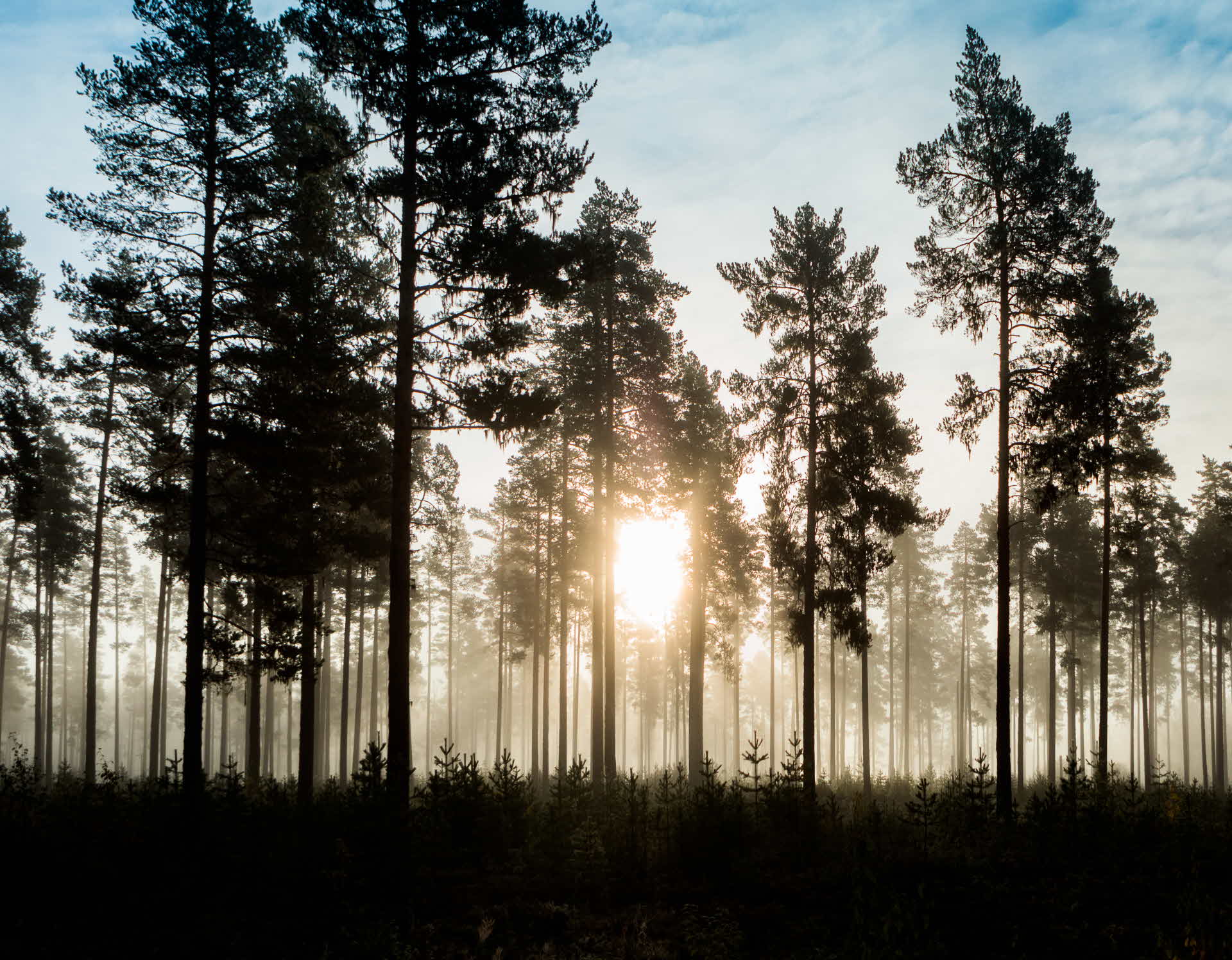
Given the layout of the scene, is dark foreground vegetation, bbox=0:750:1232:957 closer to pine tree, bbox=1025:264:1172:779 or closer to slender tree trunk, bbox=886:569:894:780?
pine tree, bbox=1025:264:1172:779

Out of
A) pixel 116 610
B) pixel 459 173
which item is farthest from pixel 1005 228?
pixel 116 610

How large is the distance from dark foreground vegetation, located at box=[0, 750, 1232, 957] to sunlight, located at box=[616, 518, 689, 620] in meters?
A: 12.5

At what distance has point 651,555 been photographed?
30516mm

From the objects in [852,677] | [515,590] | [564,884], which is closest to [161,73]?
[564,884]

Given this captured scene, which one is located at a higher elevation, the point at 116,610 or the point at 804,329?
the point at 804,329

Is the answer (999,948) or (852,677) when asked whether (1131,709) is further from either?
(999,948)

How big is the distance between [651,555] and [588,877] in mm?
20936

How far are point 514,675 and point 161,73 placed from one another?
203 feet

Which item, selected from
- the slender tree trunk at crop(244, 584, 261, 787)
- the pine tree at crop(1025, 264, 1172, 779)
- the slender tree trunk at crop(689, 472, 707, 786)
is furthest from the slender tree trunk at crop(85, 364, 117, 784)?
the pine tree at crop(1025, 264, 1172, 779)

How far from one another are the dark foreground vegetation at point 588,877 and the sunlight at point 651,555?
1254cm

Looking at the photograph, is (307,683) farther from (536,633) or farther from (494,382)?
(536,633)

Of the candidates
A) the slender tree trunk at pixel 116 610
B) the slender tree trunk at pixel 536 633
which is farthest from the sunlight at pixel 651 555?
the slender tree trunk at pixel 116 610

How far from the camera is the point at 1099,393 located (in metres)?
15.7

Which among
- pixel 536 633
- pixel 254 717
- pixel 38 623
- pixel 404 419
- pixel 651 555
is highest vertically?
pixel 404 419
